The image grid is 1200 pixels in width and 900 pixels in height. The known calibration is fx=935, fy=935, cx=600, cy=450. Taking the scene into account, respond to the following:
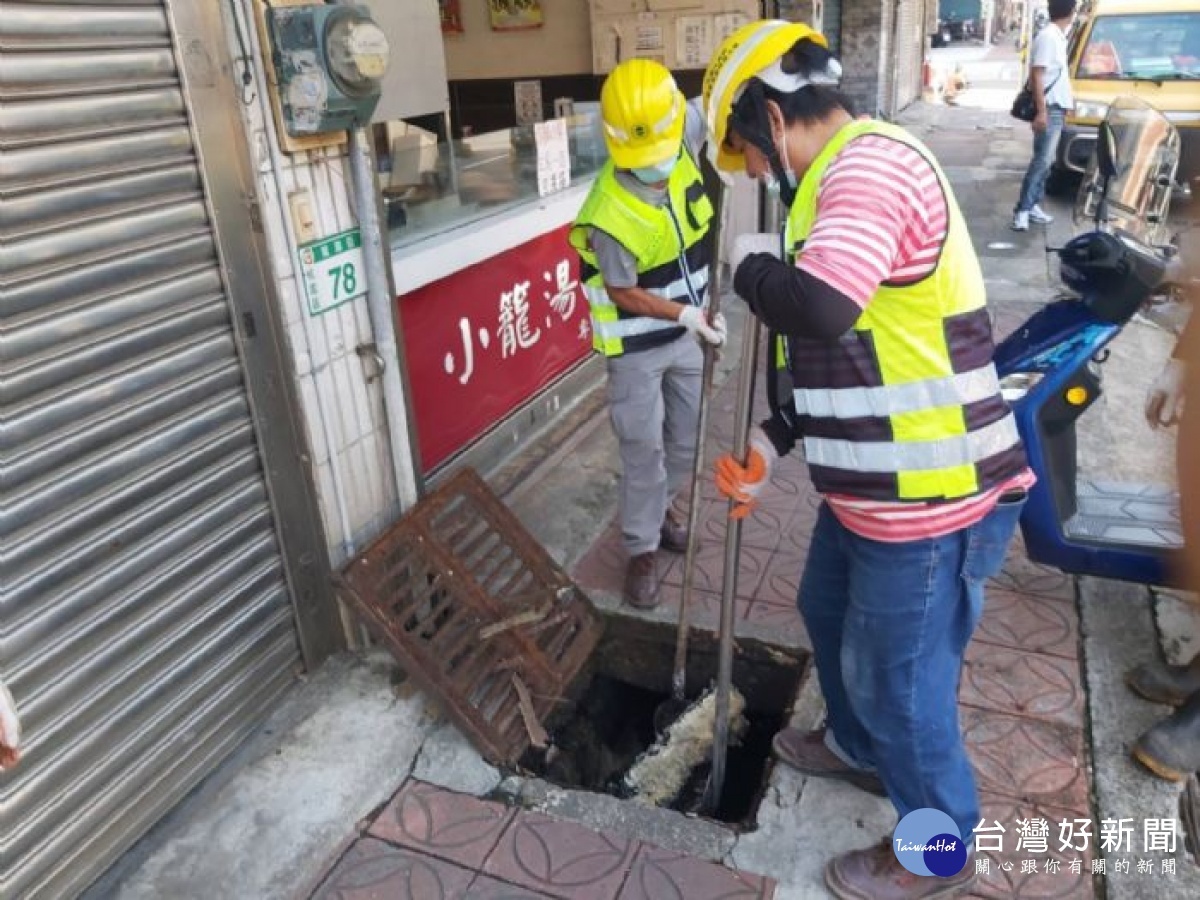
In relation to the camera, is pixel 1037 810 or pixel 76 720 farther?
pixel 1037 810

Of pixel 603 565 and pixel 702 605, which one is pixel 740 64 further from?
pixel 603 565

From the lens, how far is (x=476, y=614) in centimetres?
331

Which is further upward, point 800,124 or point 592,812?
point 800,124

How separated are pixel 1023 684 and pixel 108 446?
2929mm

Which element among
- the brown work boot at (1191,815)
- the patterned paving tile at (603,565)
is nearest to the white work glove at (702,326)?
the patterned paving tile at (603,565)

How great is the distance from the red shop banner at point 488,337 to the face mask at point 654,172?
46.3 inches

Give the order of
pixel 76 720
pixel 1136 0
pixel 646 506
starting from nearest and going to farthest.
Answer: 1. pixel 76 720
2. pixel 646 506
3. pixel 1136 0

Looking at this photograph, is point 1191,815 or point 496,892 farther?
point 1191,815

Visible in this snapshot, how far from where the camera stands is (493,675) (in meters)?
3.26

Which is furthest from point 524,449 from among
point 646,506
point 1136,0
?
point 1136,0

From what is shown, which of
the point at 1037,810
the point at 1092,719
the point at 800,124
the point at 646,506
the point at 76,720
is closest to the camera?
the point at 800,124

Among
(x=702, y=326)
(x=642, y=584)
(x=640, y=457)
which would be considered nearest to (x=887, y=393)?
(x=702, y=326)

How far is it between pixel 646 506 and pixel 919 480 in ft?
5.67

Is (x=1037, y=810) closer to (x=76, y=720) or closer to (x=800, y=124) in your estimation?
(x=800, y=124)
